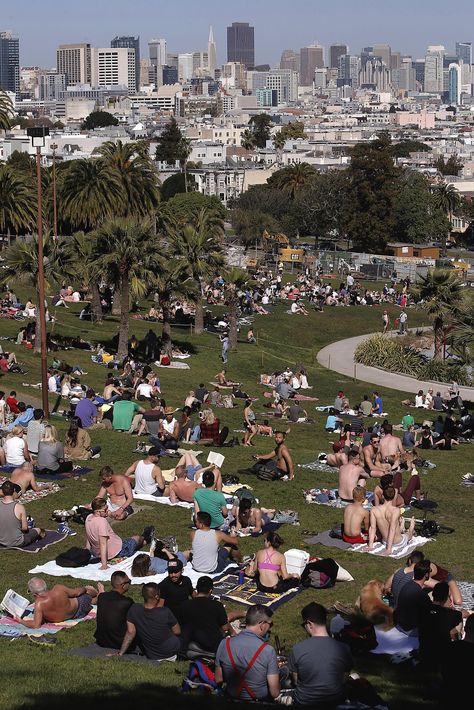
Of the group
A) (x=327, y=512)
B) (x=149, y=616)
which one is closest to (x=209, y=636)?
(x=149, y=616)

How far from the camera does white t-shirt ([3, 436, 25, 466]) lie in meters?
18.5

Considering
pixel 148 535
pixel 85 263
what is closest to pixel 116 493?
pixel 148 535

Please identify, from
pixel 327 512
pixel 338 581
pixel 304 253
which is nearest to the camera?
pixel 338 581

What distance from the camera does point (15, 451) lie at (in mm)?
18594

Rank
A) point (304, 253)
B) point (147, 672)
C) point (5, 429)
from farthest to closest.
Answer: point (304, 253), point (5, 429), point (147, 672)

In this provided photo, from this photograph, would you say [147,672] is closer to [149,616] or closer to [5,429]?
[149,616]

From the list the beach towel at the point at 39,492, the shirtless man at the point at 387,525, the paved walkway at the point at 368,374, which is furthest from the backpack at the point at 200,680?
the paved walkway at the point at 368,374

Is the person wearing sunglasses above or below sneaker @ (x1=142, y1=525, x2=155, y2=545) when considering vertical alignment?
above

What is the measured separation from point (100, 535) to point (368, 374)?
2403cm

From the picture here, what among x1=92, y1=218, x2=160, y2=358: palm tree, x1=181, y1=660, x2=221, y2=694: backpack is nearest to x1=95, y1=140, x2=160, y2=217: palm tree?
x1=92, y1=218, x2=160, y2=358: palm tree

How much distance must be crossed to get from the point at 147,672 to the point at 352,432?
48.8 feet

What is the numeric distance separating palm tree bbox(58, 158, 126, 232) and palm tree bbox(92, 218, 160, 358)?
14.5m

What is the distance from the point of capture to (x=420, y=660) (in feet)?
36.7

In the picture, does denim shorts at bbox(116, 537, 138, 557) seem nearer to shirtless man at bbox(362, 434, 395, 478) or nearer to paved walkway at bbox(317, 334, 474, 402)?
shirtless man at bbox(362, 434, 395, 478)
